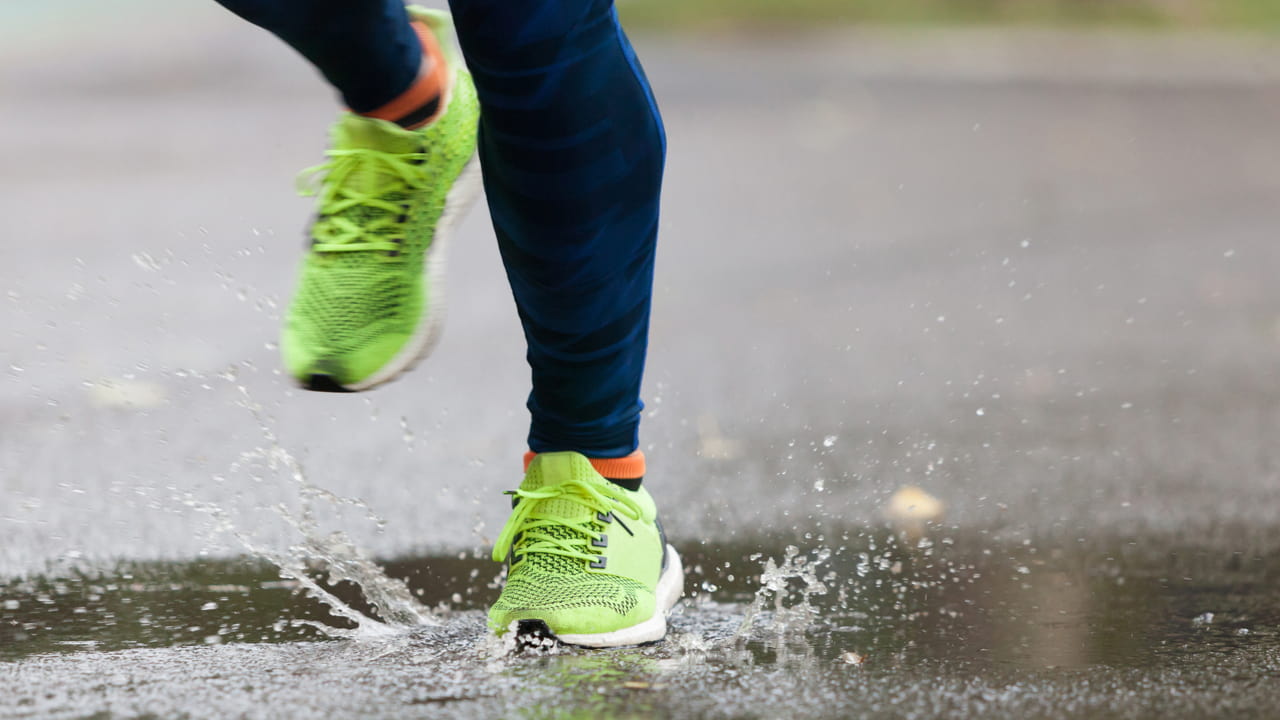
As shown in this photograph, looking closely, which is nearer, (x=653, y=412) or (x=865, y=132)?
(x=653, y=412)

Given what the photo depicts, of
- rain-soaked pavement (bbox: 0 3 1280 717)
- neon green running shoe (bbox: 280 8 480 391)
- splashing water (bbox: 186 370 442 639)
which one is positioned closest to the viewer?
rain-soaked pavement (bbox: 0 3 1280 717)

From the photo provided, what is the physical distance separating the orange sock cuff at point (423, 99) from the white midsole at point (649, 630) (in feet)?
2.38

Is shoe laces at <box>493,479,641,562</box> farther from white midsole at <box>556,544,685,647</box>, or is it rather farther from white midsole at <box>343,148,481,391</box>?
white midsole at <box>343,148,481,391</box>

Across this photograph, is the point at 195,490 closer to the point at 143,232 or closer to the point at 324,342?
the point at 324,342

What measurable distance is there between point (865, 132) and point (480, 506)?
673 centimetres

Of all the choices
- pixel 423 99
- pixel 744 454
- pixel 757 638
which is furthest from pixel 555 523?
pixel 744 454

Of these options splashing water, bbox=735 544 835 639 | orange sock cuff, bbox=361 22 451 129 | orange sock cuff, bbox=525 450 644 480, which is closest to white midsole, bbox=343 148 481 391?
orange sock cuff, bbox=361 22 451 129

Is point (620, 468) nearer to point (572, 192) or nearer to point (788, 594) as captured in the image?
point (788, 594)

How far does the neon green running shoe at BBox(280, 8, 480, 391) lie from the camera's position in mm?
1996

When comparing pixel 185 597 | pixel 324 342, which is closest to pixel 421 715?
pixel 324 342

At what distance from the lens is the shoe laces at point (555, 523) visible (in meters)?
2.09

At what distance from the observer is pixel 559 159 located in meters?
1.92

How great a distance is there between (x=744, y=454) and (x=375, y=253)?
140cm

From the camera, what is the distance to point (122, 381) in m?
3.81
